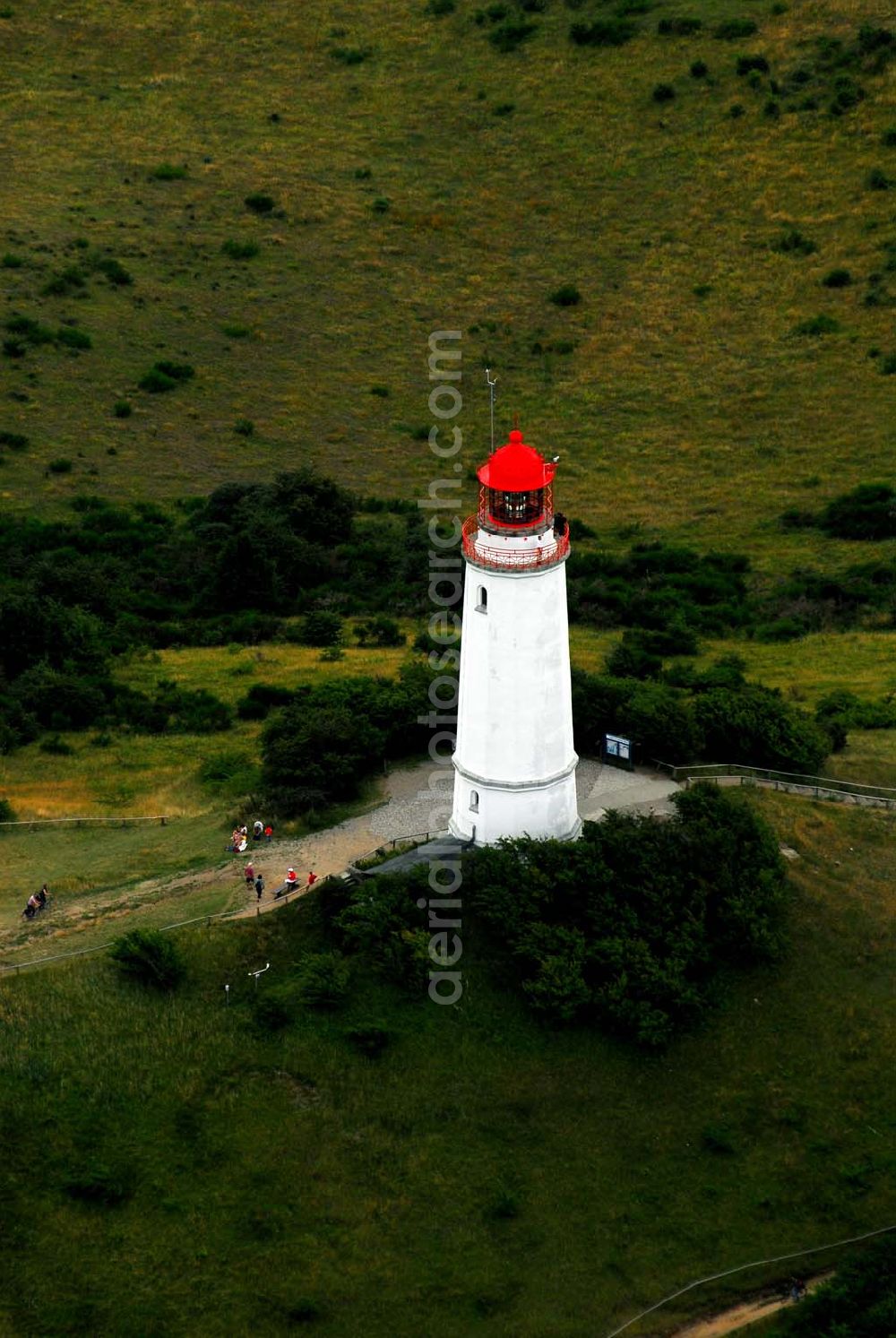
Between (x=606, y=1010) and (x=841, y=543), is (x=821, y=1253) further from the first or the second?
(x=841, y=543)

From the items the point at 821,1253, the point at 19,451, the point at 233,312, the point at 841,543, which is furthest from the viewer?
the point at 233,312

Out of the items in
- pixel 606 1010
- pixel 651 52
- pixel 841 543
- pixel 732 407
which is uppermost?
pixel 651 52

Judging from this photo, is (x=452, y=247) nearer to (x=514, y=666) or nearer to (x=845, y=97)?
(x=845, y=97)

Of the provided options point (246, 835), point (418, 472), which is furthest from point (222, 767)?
point (418, 472)

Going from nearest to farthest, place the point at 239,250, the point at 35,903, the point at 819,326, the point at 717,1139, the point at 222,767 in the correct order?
the point at 717,1139 → the point at 35,903 → the point at 222,767 → the point at 819,326 → the point at 239,250

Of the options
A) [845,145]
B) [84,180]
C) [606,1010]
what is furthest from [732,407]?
[606,1010]

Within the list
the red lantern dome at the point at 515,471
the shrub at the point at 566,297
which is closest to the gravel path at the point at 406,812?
the red lantern dome at the point at 515,471

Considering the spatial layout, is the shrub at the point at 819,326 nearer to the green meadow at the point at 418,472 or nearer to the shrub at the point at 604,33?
the green meadow at the point at 418,472

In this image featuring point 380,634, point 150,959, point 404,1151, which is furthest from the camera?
point 380,634
